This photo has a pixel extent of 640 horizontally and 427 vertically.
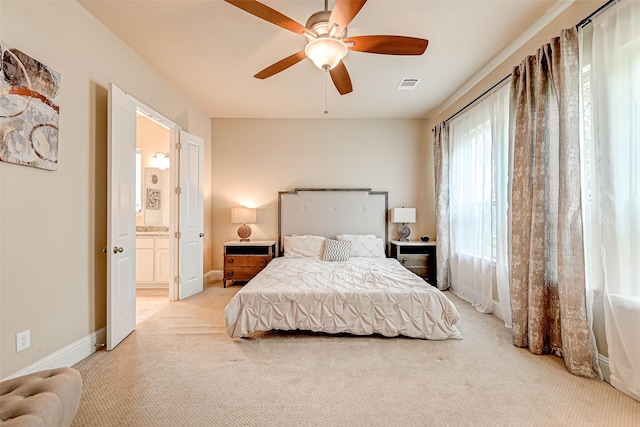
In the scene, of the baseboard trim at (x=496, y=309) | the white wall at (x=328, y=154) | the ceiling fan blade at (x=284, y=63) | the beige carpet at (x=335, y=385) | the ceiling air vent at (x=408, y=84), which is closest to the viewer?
the beige carpet at (x=335, y=385)

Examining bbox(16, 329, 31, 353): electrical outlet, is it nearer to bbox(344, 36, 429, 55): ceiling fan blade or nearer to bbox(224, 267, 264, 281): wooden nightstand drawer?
bbox(224, 267, 264, 281): wooden nightstand drawer

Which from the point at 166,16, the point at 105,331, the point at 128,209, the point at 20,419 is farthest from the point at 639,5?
the point at 105,331

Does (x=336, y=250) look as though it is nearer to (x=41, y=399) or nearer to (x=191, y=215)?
(x=191, y=215)

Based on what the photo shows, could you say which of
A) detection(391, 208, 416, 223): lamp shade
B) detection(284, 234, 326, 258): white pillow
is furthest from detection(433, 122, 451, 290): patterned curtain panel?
detection(284, 234, 326, 258): white pillow

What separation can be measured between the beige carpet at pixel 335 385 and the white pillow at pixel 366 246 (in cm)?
199

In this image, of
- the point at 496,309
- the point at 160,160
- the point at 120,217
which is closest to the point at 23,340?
the point at 120,217

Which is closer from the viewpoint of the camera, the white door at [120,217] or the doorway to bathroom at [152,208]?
the white door at [120,217]

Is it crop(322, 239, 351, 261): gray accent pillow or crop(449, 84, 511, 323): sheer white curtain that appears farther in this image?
crop(322, 239, 351, 261): gray accent pillow

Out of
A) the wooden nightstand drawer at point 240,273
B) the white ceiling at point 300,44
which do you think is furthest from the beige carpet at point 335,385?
the white ceiling at point 300,44

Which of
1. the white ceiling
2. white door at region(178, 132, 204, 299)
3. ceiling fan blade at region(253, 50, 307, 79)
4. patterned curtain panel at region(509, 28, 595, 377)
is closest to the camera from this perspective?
patterned curtain panel at region(509, 28, 595, 377)

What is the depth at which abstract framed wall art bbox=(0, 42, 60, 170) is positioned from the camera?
180 cm

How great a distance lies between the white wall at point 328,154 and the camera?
5191 mm

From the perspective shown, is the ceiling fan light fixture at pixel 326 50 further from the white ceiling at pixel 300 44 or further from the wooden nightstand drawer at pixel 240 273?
the wooden nightstand drawer at pixel 240 273

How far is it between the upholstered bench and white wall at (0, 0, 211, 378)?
84 centimetres
